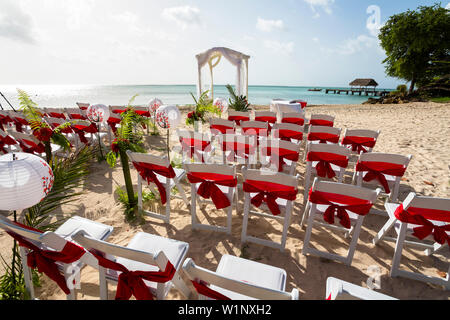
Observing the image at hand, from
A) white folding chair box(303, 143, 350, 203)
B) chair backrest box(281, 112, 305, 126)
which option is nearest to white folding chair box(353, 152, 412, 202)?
white folding chair box(303, 143, 350, 203)

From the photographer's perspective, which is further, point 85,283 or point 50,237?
point 85,283

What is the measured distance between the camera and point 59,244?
53.7 inches

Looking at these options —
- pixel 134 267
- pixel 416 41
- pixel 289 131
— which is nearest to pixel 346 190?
pixel 134 267

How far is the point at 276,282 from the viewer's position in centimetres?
169

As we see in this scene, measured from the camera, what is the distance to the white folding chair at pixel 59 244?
1.34 metres

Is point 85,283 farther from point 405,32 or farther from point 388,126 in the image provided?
point 405,32

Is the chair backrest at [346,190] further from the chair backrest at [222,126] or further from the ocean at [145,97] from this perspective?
the ocean at [145,97]

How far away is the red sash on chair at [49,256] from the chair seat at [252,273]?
0.98 meters

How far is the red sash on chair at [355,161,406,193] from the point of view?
2.80 metres

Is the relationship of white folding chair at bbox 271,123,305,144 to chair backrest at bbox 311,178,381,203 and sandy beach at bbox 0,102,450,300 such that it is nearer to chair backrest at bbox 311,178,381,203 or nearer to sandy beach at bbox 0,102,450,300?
sandy beach at bbox 0,102,450,300

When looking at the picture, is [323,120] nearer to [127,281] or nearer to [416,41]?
[127,281]

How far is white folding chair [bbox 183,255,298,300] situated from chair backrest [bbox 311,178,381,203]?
878 millimetres
